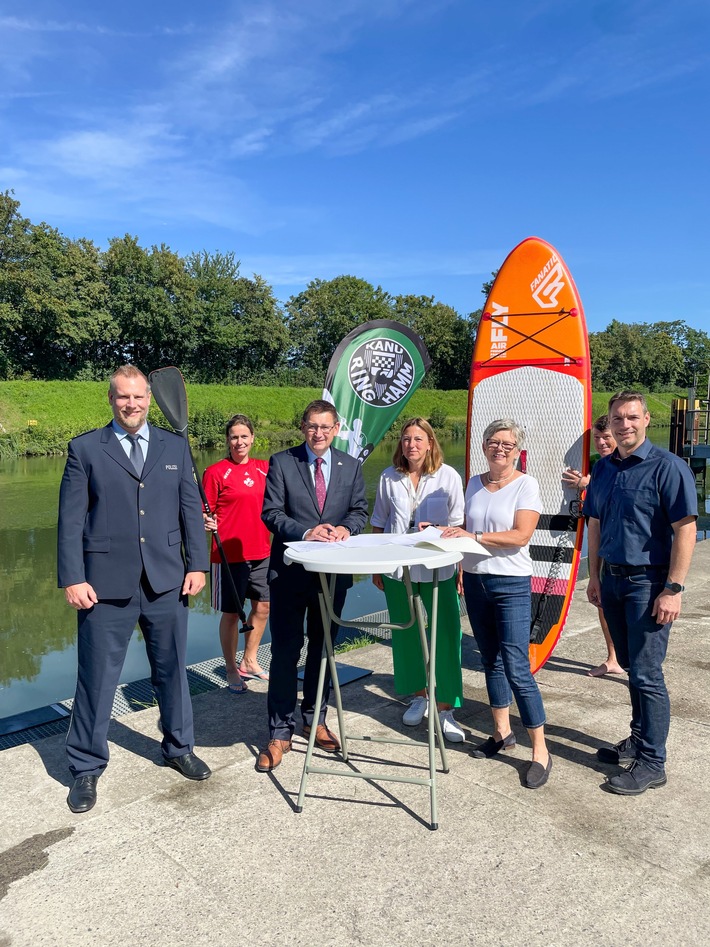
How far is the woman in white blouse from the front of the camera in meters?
3.60

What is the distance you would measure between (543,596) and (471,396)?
1.44 meters

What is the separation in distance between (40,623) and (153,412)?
73.5 ft

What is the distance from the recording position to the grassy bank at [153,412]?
25.8 m

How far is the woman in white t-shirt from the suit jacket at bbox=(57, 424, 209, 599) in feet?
4.00

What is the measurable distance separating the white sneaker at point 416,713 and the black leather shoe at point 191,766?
1.04 metres

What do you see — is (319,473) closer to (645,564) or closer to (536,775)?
(645,564)

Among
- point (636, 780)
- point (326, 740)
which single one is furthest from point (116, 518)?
point (636, 780)

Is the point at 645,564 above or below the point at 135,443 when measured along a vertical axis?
below

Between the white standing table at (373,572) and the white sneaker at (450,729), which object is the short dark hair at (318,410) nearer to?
the white standing table at (373,572)

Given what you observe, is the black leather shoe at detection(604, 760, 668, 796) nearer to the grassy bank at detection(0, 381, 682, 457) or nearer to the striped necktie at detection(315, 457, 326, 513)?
the striped necktie at detection(315, 457, 326, 513)

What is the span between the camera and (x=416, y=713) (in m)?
3.73

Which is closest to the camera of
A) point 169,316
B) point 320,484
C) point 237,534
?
point 320,484

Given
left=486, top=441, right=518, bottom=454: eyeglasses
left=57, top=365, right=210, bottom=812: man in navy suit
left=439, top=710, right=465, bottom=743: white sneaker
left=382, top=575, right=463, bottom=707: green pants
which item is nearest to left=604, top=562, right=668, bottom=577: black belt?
left=486, top=441, right=518, bottom=454: eyeglasses

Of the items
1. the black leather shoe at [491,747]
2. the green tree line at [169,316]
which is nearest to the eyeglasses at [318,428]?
the black leather shoe at [491,747]
